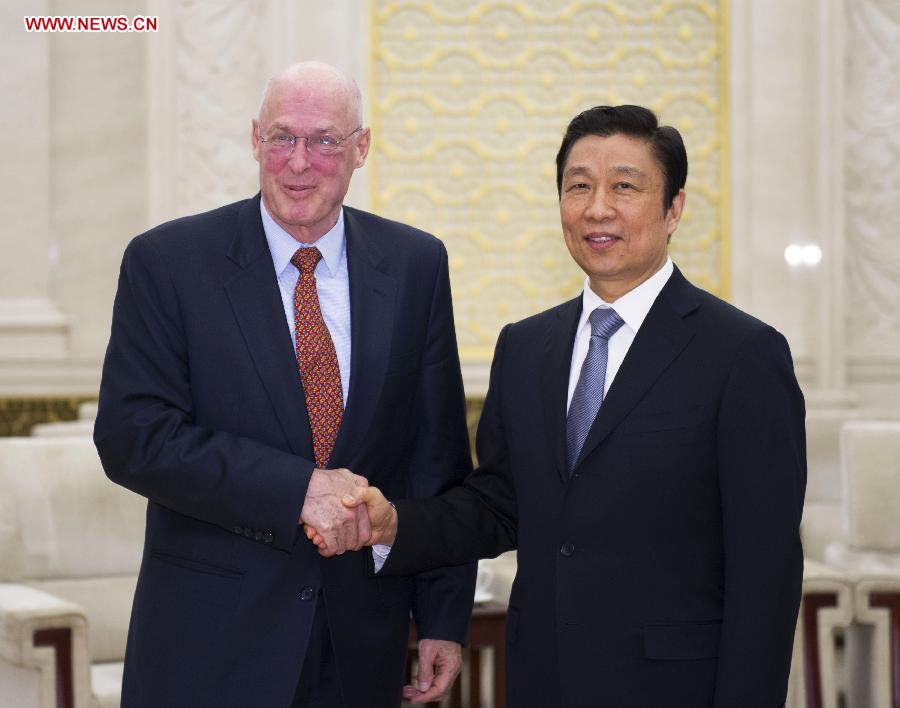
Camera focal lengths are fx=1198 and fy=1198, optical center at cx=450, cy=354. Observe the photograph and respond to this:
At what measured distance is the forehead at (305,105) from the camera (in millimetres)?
2064

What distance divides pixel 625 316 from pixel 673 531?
0.36m

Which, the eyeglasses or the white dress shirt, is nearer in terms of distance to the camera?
the white dress shirt

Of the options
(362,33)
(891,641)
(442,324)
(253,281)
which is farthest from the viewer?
(362,33)

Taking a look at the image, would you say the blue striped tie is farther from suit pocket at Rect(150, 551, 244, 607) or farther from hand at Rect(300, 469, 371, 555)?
suit pocket at Rect(150, 551, 244, 607)

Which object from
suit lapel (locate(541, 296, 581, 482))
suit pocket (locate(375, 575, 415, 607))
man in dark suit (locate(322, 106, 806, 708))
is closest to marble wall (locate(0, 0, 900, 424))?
suit pocket (locate(375, 575, 415, 607))

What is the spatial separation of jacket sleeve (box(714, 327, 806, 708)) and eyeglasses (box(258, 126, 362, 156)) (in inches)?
31.1

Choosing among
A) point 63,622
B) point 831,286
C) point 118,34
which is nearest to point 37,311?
point 118,34

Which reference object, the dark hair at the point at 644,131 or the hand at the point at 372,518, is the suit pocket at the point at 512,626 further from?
the dark hair at the point at 644,131

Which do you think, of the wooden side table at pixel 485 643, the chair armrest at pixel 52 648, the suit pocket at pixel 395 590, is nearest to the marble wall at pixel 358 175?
the wooden side table at pixel 485 643

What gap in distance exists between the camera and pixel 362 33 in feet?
18.0

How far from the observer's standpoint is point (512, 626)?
1.95 metres

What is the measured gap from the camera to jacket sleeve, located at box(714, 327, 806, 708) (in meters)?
1.74

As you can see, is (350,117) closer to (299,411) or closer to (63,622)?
(299,411)

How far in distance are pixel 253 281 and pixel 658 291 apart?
2.25 ft
